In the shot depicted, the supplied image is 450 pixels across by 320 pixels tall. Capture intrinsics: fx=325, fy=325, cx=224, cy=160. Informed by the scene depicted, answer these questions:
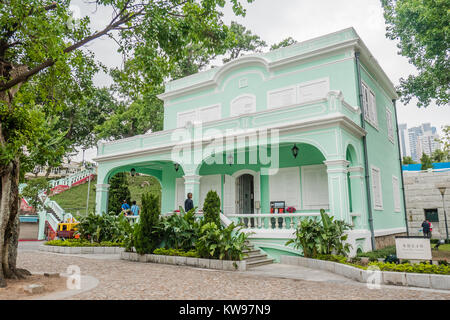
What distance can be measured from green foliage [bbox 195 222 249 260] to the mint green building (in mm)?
2102

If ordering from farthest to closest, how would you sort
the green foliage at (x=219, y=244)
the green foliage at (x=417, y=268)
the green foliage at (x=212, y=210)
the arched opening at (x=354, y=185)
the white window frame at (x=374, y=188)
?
the white window frame at (x=374, y=188) < the arched opening at (x=354, y=185) < the green foliage at (x=212, y=210) < the green foliage at (x=219, y=244) < the green foliage at (x=417, y=268)

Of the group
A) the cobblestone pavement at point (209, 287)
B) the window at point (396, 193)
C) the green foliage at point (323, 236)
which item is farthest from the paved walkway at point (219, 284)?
the window at point (396, 193)

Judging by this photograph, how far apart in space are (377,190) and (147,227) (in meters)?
8.92

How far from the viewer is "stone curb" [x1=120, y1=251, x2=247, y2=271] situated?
329 inches

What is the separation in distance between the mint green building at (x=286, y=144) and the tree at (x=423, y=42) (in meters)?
1.53

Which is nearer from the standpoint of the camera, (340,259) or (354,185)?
(340,259)

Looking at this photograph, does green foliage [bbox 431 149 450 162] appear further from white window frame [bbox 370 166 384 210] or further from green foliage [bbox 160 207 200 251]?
green foliage [bbox 160 207 200 251]

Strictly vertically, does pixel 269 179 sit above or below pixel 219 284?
above

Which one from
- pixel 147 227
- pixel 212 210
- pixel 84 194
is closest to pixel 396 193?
pixel 212 210

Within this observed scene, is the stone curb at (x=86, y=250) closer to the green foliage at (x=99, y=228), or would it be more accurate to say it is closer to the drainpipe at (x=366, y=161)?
the green foliage at (x=99, y=228)

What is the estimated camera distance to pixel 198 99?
52.5ft

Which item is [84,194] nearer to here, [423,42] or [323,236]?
[323,236]

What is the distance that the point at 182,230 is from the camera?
992 cm

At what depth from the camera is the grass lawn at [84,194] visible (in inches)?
978
